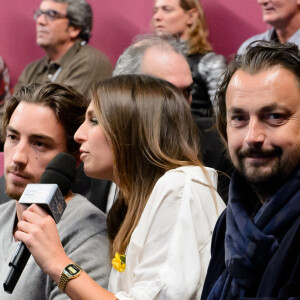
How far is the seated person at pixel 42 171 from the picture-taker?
1.49 m

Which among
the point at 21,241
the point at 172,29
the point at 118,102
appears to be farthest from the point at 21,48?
Answer: the point at 21,241

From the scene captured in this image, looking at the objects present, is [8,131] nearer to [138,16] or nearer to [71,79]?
[71,79]

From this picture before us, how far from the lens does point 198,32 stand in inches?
116

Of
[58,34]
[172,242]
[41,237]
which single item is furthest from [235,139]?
[58,34]

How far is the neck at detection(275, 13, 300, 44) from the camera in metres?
2.51

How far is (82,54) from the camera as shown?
3277mm

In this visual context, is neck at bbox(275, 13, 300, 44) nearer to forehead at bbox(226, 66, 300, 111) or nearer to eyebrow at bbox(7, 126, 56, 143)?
eyebrow at bbox(7, 126, 56, 143)

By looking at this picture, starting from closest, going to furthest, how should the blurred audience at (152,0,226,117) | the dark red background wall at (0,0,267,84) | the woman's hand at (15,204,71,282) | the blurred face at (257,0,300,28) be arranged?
the woman's hand at (15,204,71,282)
the blurred face at (257,0,300,28)
the blurred audience at (152,0,226,117)
the dark red background wall at (0,0,267,84)

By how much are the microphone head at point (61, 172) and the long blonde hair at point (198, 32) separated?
1.51 meters

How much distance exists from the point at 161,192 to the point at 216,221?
12cm

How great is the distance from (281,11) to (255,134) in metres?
1.56

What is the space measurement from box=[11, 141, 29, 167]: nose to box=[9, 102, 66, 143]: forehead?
0.10 ft

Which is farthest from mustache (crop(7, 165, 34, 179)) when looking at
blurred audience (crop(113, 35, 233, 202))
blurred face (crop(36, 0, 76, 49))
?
blurred face (crop(36, 0, 76, 49))

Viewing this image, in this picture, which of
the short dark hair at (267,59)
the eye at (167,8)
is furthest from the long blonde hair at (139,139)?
the eye at (167,8)
